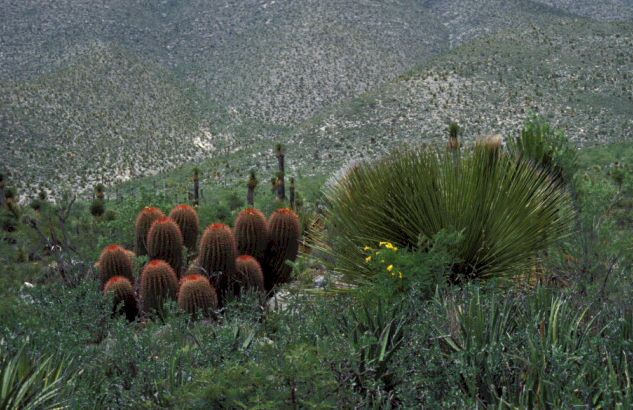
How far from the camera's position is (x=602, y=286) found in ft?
22.3

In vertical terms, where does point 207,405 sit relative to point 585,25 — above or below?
below

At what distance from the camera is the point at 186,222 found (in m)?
10.6

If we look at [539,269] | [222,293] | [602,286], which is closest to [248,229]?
[222,293]

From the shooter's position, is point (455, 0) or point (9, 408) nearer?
point (9, 408)

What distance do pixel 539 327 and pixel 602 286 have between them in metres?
1.73

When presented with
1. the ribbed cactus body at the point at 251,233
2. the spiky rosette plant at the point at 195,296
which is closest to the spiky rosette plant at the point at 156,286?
the spiky rosette plant at the point at 195,296

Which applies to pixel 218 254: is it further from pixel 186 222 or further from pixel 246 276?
pixel 186 222

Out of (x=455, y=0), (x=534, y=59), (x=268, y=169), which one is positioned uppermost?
(x=455, y=0)

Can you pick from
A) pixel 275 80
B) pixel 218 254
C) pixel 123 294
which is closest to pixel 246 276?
pixel 218 254

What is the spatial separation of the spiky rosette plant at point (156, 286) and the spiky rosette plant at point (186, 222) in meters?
1.79

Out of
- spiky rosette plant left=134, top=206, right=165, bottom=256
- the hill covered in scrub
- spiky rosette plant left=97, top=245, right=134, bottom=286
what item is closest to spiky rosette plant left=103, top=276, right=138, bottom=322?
spiky rosette plant left=97, top=245, right=134, bottom=286

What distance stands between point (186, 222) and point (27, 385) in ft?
20.9

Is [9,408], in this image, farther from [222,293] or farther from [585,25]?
[585,25]

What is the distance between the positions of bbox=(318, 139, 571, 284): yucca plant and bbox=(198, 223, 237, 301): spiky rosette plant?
1.74 meters
